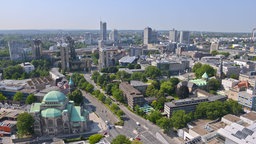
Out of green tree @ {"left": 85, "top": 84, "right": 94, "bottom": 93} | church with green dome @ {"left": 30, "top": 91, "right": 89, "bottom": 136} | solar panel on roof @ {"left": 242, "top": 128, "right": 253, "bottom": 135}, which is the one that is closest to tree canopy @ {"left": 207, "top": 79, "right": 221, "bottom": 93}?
solar panel on roof @ {"left": 242, "top": 128, "right": 253, "bottom": 135}

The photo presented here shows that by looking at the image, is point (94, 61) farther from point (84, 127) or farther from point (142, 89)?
point (84, 127)

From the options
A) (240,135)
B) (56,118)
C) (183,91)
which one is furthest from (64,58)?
(240,135)

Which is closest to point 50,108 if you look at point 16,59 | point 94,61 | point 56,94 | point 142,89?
point 56,94

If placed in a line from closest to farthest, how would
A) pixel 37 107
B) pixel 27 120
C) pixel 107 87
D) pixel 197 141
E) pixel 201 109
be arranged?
pixel 197 141 < pixel 27 120 < pixel 37 107 < pixel 201 109 < pixel 107 87

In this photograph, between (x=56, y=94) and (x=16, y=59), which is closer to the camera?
(x=56, y=94)

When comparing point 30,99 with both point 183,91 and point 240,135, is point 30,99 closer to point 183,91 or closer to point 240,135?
point 183,91

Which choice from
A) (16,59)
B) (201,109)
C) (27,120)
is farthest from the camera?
(16,59)

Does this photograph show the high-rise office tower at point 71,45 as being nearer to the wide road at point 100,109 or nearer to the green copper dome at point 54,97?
the wide road at point 100,109
